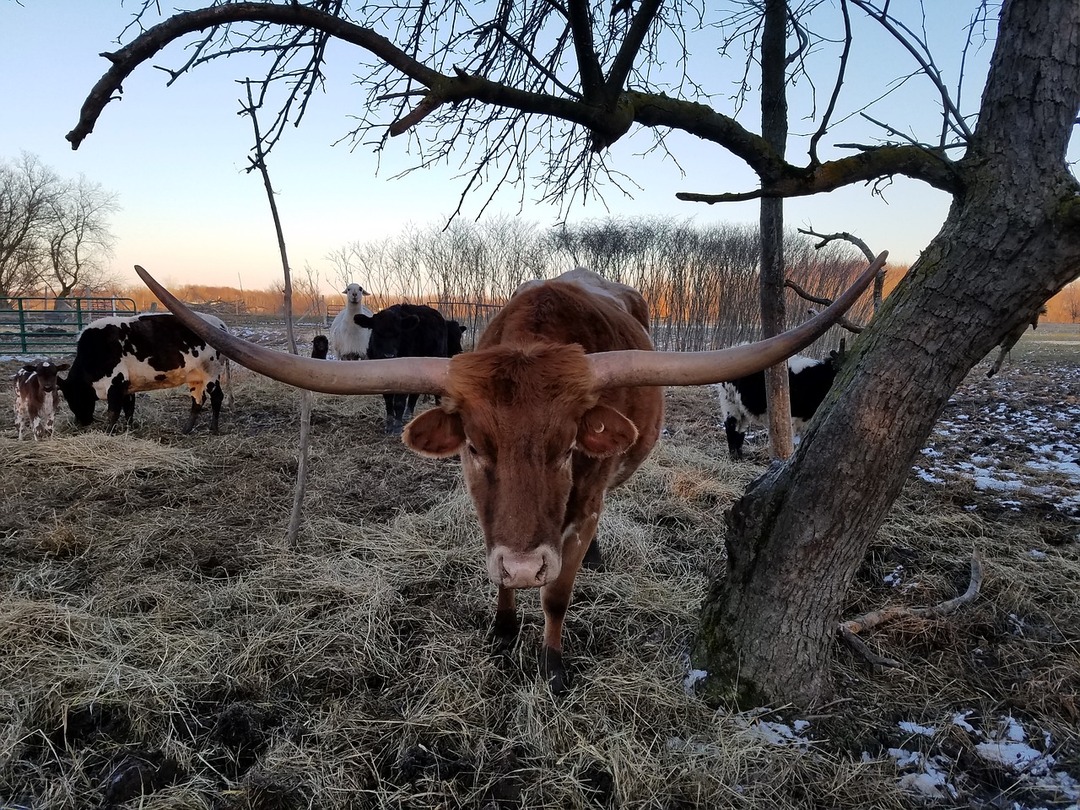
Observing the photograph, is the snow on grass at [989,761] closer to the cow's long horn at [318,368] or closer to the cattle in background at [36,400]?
the cow's long horn at [318,368]

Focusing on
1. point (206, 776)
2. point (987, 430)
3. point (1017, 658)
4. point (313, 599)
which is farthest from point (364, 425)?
point (987, 430)

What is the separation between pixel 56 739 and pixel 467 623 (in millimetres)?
1952

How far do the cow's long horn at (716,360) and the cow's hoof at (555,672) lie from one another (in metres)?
1.60

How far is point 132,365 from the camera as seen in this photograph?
839cm

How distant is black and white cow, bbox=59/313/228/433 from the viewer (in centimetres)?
825

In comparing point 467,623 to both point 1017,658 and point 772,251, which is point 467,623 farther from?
point 772,251

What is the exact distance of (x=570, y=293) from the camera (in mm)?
3404

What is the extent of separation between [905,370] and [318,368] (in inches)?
98.7

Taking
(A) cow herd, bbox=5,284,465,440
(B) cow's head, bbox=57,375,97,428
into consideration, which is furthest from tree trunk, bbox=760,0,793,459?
(B) cow's head, bbox=57,375,97,428

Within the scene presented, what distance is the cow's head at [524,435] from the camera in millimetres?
2129

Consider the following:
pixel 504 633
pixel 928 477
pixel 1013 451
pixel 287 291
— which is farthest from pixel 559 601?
pixel 1013 451

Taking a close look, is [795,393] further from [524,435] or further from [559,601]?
[524,435]

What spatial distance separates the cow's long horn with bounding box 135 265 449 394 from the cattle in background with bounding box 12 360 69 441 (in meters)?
7.41

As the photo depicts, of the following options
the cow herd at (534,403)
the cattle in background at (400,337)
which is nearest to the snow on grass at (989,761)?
the cow herd at (534,403)
